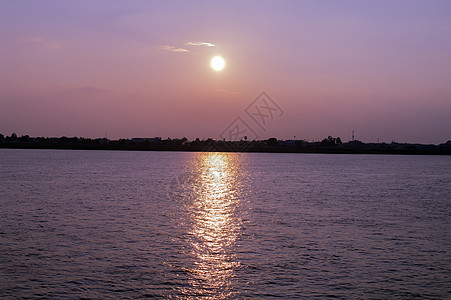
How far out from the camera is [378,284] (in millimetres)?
15703

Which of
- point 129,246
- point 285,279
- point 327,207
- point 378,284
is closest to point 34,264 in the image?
point 129,246

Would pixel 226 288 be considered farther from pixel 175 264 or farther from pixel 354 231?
pixel 354 231

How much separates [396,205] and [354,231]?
49.3ft

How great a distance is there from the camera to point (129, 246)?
811 inches

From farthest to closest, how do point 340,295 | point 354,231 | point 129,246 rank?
point 354,231, point 129,246, point 340,295

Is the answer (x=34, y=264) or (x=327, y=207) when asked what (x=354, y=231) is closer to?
(x=327, y=207)

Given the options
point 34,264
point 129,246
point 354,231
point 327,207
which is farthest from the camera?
point 327,207

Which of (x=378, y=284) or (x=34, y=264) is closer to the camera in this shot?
(x=378, y=284)

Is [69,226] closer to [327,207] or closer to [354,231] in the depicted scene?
[354,231]

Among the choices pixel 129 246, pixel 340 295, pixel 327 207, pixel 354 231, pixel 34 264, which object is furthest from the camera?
pixel 327 207

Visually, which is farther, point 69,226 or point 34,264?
point 69,226

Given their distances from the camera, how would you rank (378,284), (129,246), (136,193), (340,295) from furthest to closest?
(136,193)
(129,246)
(378,284)
(340,295)

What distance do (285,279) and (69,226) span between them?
46.5ft

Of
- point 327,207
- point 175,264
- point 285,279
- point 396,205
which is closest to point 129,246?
point 175,264
